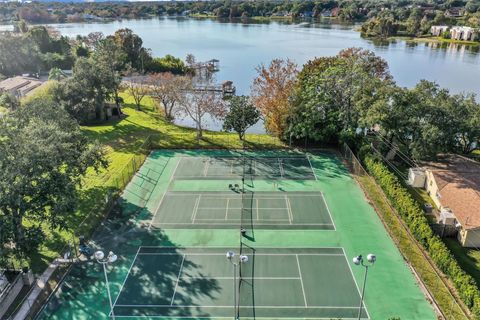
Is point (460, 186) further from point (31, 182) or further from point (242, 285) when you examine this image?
point (31, 182)

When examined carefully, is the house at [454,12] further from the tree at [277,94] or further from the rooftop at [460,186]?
the rooftop at [460,186]

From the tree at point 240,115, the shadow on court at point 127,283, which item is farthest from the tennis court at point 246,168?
the shadow on court at point 127,283

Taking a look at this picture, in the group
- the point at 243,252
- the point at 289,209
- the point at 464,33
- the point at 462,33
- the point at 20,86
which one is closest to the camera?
the point at 243,252

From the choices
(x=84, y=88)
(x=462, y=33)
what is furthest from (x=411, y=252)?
(x=462, y=33)

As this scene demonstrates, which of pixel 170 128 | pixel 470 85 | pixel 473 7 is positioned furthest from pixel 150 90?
pixel 473 7

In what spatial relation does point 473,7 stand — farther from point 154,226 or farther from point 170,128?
point 154,226

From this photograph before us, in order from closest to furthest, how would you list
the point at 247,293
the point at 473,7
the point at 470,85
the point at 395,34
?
the point at 247,293
the point at 470,85
the point at 395,34
the point at 473,7
